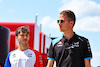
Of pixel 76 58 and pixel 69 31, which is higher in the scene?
pixel 69 31

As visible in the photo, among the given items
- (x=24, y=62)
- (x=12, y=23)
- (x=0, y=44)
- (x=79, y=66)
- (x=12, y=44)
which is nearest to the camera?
(x=79, y=66)

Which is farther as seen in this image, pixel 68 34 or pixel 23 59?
pixel 23 59

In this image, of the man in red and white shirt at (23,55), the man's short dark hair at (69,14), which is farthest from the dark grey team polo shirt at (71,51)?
the man in red and white shirt at (23,55)

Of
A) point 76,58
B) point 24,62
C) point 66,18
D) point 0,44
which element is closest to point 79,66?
point 76,58

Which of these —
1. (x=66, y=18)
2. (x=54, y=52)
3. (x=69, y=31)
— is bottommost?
(x=54, y=52)

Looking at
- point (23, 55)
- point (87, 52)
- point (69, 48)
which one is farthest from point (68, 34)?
point (23, 55)

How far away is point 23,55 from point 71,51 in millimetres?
1377

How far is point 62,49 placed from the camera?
294 cm

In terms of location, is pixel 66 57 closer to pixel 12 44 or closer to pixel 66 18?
pixel 66 18

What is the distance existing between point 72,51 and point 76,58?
13cm

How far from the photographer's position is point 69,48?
2953mm

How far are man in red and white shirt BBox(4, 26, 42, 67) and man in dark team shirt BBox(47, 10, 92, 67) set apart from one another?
0.98m

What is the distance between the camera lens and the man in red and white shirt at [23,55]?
381 cm

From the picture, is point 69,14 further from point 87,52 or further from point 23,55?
point 23,55
